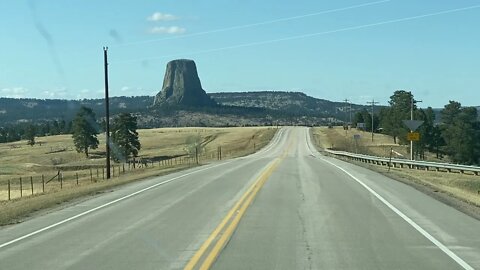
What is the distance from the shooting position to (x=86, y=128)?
108875mm

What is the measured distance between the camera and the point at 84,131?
10819 cm

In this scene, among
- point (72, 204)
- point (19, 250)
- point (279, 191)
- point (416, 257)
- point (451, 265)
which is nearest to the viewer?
point (451, 265)

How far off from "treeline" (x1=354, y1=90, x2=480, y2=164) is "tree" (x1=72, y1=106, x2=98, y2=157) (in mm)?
50853

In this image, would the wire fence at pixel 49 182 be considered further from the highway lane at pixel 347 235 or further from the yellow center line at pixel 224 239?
the highway lane at pixel 347 235

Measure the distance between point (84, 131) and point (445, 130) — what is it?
63652 mm

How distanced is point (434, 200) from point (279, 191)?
5.34 meters

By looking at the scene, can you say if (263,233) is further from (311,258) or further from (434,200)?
(434,200)

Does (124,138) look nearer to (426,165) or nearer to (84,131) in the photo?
(84,131)

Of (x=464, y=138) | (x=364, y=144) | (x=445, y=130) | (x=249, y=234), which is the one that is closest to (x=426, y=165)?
(x=249, y=234)

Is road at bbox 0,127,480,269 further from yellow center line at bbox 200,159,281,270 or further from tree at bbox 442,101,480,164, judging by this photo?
tree at bbox 442,101,480,164

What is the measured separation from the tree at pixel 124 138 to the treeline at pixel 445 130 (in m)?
40.6

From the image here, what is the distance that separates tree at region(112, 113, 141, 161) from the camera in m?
94.1

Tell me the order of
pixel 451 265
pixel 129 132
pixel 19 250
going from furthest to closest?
1. pixel 129 132
2. pixel 19 250
3. pixel 451 265

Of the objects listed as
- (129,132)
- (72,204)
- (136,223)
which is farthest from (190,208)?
(129,132)
